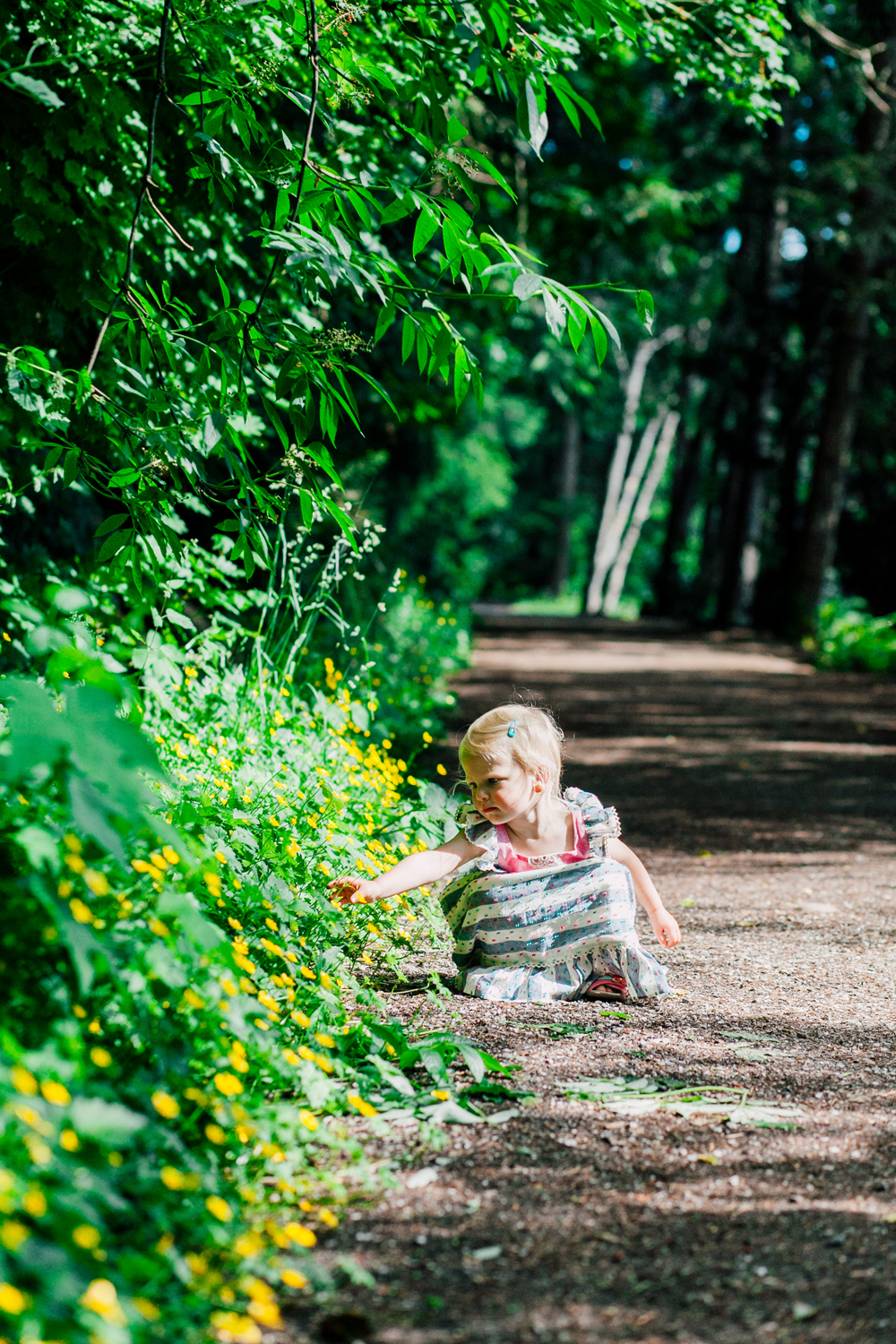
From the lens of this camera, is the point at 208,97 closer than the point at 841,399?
Yes

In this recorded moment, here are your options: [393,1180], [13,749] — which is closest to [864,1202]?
[393,1180]

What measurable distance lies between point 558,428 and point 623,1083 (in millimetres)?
45178

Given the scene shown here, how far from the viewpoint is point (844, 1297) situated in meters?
2.03

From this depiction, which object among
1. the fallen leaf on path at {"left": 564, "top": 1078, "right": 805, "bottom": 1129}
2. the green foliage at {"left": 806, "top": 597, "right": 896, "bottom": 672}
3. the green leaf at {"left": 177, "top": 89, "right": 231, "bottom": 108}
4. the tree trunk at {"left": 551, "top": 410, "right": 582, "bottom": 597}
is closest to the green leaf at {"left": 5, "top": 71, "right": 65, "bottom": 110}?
the green leaf at {"left": 177, "top": 89, "right": 231, "bottom": 108}

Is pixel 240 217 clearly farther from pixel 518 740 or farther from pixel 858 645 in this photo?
pixel 858 645

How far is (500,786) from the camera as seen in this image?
3.51 meters

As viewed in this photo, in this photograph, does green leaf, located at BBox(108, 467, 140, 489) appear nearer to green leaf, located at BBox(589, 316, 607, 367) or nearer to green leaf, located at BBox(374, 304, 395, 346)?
green leaf, located at BBox(374, 304, 395, 346)

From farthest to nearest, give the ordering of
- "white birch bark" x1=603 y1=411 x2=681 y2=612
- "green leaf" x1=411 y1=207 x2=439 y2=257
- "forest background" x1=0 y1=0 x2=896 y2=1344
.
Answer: "white birch bark" x1=603 y1=411 x2=681 y2=612 < "green leaf" x1=411 y1=207 x2=439 y2=257 < "forest background" x1=0 y1=0 x2=896 y2=1344

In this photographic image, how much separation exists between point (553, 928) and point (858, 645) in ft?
45.6

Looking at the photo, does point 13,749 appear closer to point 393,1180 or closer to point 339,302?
point 393,1180

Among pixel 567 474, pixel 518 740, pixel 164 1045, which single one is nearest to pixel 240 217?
pixel 518 740

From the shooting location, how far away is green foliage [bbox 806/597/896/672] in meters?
15.9

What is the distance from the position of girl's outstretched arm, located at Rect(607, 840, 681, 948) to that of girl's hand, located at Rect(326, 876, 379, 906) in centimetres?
80

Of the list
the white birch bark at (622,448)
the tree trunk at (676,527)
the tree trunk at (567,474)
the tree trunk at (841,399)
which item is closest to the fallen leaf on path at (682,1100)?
the tree trunk at (841,399)
